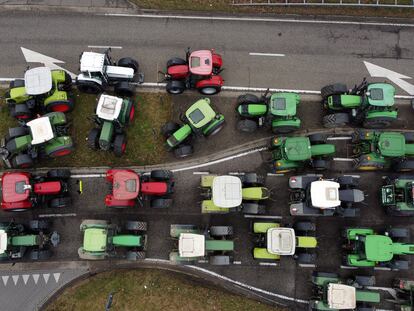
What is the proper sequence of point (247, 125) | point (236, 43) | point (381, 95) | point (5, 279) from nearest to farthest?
point (5, 279) < point (381, 95) < point (247, 125) < point (236, 43)

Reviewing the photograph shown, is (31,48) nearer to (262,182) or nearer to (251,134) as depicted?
(251,134)

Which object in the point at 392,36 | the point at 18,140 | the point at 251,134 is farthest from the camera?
the point at 392,36

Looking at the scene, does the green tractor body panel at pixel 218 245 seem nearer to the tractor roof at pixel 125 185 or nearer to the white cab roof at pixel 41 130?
the tractor roof at pixel 125 185

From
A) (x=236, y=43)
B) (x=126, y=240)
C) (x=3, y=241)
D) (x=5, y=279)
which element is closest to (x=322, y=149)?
(x=236, y=43)

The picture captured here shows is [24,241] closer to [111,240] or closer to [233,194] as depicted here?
[111,240]

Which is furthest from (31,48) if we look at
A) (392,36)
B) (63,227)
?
(392,36)

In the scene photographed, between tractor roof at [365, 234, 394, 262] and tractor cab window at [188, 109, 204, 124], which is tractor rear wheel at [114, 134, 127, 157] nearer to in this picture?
tractor cab window at [188, 109, 204, 124]
